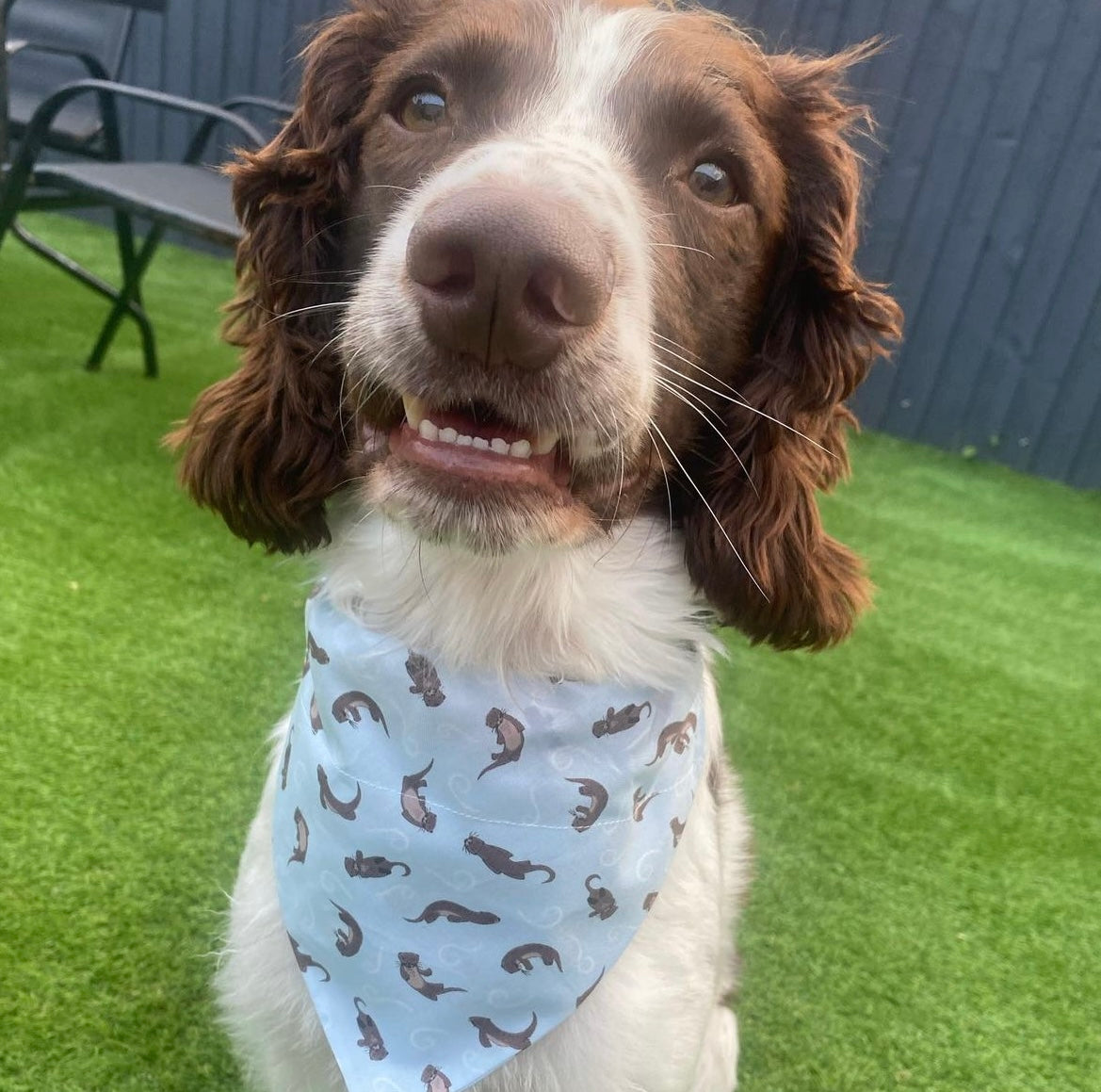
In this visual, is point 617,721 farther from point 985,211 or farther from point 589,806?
point 985,211

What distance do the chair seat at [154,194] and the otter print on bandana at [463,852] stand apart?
2.38 m

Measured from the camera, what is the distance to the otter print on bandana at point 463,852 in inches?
60.9

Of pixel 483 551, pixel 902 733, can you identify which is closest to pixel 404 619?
pixel 483 551

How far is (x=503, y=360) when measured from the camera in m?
1.15

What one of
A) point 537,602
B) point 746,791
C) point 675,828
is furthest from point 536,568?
point 746,791

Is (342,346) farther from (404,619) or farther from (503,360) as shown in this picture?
(404,619)

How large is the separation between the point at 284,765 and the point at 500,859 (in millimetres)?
454

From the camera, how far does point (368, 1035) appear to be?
5.26 feet

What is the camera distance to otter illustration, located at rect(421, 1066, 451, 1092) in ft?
5.15

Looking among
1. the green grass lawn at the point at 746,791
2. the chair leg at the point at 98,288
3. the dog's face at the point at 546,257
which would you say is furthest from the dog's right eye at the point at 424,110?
the chair leg at the point at 98,288

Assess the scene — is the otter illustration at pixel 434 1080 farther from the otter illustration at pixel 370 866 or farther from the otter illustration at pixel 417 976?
the otter illustration at pixel 370 866

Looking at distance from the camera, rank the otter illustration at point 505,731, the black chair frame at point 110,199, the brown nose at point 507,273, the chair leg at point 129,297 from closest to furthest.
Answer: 1. the brown nose at point 507,273
2. the otter illustration at point 505,731
3. the black chair frame at point 110,199
4. the chair leg at point 129,297

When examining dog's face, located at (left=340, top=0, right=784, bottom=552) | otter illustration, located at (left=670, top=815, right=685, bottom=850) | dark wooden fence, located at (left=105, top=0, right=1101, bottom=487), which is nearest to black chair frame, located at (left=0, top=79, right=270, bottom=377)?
dog's face, located at (left=340, top=0, right=784, bottom=552)

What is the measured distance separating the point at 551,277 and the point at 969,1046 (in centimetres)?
207
